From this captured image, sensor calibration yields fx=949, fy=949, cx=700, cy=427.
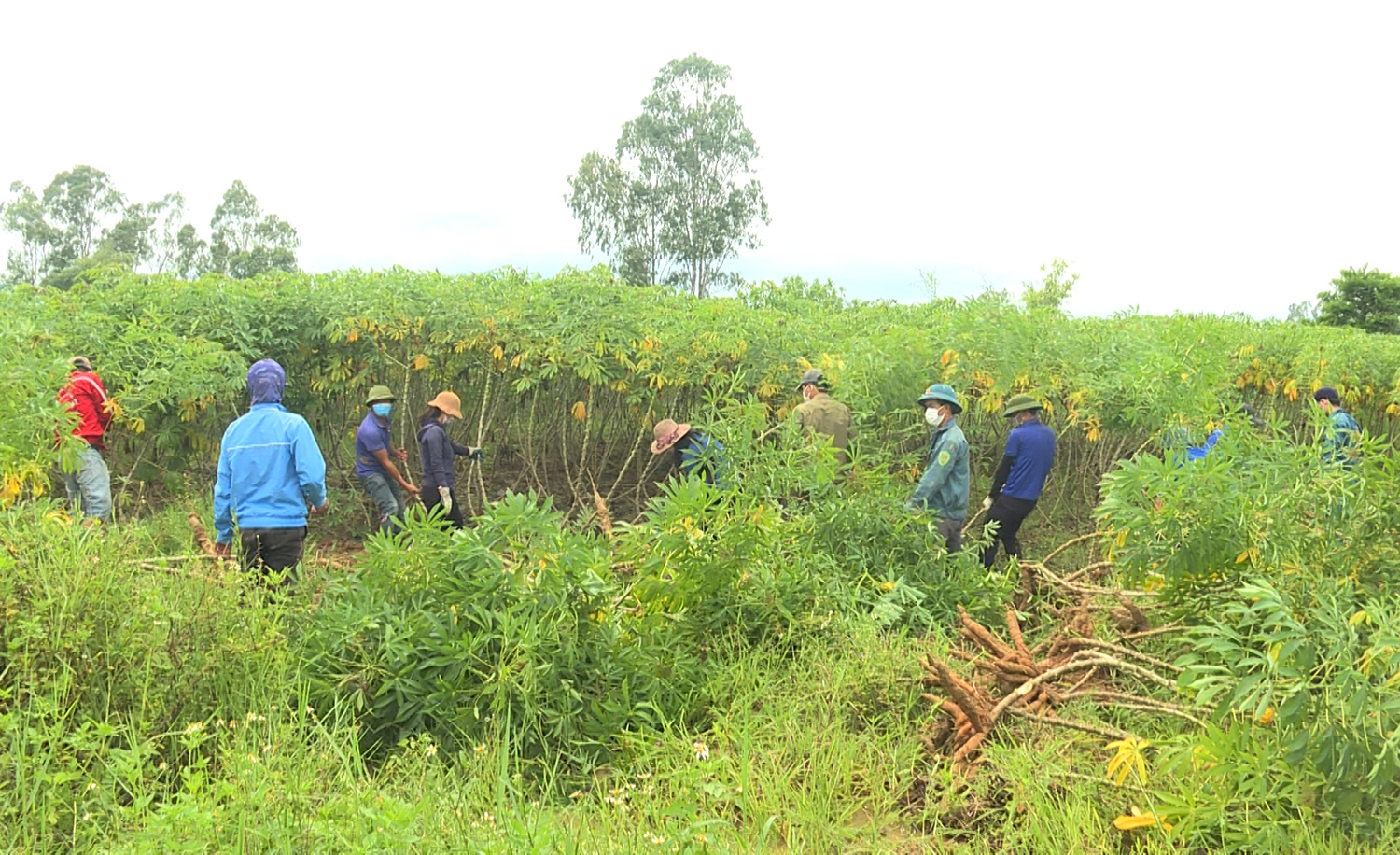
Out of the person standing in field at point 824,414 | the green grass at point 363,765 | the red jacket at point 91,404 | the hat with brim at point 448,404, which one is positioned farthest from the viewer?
the hat with brim at point 448,404

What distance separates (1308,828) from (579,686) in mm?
2312

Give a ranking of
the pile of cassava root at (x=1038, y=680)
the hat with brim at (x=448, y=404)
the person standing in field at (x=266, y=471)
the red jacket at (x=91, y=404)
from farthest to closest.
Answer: the hat with brim at (x=448, y=404)
the red jacket at (x=91, y=404)
the person standing in field at (x=266, y=471)
the pile of cassava root at (x=1038, y=680)

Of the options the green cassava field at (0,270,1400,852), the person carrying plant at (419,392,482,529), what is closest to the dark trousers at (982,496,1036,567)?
the green cassava field at (0,270,1400,852)

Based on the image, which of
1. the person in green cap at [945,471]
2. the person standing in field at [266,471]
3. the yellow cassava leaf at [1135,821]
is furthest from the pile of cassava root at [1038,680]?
the person standing in field at [266,471]

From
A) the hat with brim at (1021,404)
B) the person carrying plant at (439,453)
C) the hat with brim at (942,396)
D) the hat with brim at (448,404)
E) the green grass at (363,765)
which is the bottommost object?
the green grass at (363,765)

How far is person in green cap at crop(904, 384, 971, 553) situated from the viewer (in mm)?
6199

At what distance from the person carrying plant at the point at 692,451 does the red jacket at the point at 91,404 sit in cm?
408

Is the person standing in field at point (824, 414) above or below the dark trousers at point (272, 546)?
above

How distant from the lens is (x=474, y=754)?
127 inches

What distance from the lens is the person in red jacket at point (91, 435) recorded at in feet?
22.5

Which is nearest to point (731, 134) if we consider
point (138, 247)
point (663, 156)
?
point (663, 156)

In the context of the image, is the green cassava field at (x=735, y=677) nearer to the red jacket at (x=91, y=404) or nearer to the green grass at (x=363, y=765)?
the green grass at (x=363, y=765)

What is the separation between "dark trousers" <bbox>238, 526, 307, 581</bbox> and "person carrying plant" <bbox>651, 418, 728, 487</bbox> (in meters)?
2.16

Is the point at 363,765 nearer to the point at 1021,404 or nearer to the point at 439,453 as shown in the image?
the point at 439,453
